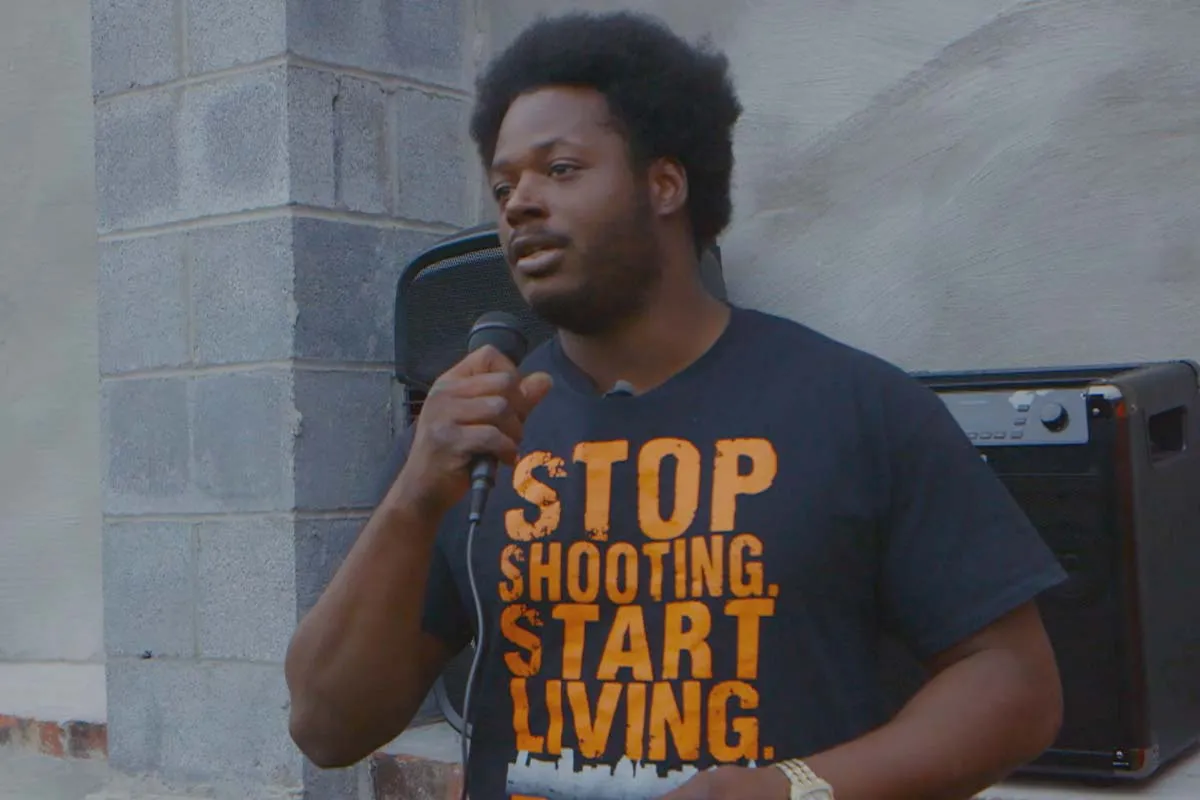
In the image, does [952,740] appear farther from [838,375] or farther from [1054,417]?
[1054,417]

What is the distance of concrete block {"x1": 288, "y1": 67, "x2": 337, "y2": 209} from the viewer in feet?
10.5

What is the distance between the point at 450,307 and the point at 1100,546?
4.43ft

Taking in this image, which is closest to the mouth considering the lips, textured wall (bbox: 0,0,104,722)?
the lips

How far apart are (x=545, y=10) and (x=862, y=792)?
7.79ft

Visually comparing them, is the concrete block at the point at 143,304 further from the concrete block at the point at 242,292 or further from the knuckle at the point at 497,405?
the knuckle at the point at 497,405

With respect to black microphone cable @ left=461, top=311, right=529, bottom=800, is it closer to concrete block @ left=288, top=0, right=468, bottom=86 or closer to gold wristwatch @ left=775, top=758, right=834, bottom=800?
gold wristwatch @ left=775, top=758, right=834, bottom=800

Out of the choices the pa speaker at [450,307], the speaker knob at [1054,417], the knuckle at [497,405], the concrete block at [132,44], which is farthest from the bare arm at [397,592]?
the concrete block at [132,44]

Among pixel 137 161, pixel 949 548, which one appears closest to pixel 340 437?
pixel 137 161

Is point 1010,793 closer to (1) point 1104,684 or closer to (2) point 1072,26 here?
(1) point 1104,684

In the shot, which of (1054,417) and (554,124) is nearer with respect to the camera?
(554,124)

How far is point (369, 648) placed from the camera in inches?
70.1

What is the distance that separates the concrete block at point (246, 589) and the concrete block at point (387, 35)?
99 cm

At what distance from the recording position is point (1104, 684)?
231 cm

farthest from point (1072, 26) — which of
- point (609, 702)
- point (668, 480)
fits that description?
point (609, 702)
